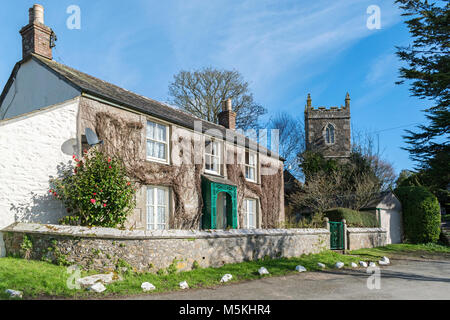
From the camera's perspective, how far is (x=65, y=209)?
435 inches

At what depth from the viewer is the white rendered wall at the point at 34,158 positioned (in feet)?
32.8

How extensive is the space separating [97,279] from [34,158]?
14.9 feet

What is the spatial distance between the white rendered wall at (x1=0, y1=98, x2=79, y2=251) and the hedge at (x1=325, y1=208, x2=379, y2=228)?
13.3 m

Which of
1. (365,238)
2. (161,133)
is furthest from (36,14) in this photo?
(365,238)

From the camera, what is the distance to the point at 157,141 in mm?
14500

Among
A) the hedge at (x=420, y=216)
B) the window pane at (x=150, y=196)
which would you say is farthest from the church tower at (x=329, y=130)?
the window pane at (x=150, y=196)

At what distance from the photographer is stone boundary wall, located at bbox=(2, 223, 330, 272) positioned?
8.59 metres

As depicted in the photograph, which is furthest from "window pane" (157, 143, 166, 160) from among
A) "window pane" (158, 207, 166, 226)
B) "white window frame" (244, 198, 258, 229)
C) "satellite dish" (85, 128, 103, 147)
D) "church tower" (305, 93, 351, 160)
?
"church tower" (305, 93, 351, 160)

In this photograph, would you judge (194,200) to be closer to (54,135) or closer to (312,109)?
(54,135)

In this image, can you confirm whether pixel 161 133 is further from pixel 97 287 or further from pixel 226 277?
pixel 97 287

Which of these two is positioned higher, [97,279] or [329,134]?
[329,134]

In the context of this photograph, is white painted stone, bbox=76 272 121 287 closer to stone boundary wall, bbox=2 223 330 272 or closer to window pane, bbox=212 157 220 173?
stone boundary wall, bbox=2 223 330 272

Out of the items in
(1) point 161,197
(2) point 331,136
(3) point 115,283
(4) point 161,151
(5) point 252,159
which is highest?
(2) point 331,136

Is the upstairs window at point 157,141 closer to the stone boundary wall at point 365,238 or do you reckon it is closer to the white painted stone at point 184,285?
the white painted stone at point 184,285
